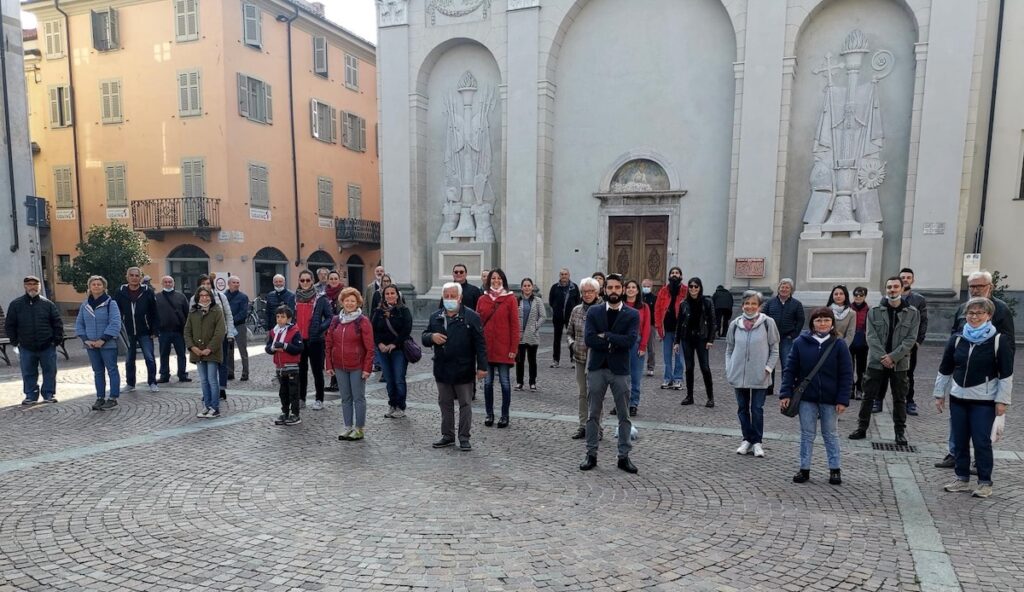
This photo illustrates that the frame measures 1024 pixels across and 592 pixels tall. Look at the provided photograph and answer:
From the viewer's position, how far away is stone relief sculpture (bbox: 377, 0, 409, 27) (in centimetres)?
1866

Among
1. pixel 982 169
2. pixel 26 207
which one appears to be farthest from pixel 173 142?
pixel 982 169

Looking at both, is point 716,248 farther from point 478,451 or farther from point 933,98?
point 478,451

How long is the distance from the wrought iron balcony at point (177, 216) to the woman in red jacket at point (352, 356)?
18.8 meters

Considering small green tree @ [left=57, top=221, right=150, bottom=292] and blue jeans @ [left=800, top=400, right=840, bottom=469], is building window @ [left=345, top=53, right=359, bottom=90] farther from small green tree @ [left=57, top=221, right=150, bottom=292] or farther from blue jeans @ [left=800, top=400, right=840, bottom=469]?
blue jeans @ [left=800, top=400, right=840, bottom=469]

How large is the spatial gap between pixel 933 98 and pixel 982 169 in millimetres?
2674

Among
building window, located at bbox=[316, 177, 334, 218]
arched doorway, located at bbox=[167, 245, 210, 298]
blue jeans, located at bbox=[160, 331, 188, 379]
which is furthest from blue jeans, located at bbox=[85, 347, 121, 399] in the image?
building window, located at bbox=[316, 177, 334, 218]

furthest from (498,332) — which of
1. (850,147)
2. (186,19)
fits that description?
(186,19)

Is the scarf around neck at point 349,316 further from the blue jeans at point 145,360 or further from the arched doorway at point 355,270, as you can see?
the arched doorway at point 355,270

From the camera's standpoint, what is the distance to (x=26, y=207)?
1584cm

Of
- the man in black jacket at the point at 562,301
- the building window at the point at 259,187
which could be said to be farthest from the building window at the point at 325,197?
the man in black jacket at the point at 562,301

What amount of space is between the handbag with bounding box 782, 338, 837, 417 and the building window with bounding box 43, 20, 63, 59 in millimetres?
30428

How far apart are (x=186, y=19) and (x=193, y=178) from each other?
6.01 metres

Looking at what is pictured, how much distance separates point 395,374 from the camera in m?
7.51

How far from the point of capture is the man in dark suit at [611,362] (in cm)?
550
